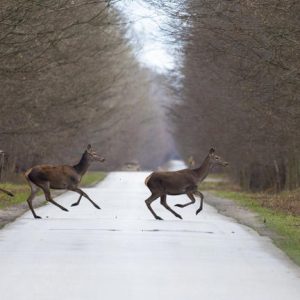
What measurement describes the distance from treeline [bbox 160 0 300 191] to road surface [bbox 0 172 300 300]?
3.67 meters

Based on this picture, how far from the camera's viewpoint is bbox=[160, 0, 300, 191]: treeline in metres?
19.3

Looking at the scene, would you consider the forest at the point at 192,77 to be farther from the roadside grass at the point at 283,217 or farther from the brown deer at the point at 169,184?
the brown deer at the point at 169,184

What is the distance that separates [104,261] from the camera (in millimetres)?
14391

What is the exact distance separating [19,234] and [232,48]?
6.95 meters

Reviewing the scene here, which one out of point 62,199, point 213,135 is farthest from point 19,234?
point 213,135

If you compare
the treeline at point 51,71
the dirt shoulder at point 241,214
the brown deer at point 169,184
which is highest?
the treeline at point 51,71

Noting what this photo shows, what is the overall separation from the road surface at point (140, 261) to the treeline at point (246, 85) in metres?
3.67

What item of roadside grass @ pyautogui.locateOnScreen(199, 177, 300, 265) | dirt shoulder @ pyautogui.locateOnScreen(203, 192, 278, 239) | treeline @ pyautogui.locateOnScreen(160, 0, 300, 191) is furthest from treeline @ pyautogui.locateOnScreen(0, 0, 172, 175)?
dirt shoulder @ pyautogui.locateOnScreen(203, 192, 278, 239)

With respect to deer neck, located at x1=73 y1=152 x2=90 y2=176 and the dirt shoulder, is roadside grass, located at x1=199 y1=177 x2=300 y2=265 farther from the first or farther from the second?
deer neck, located at x1=73 y1=152 x2=90 y2=176

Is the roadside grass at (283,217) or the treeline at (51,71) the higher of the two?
the treeline at (51,71)

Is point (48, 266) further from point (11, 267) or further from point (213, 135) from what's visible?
point (213, 135)

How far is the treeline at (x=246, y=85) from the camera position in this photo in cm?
1928

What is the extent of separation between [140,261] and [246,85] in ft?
38.4

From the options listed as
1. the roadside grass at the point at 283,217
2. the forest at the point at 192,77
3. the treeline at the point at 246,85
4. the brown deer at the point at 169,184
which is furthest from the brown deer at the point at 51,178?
the roadside grass at the point at 283,217
